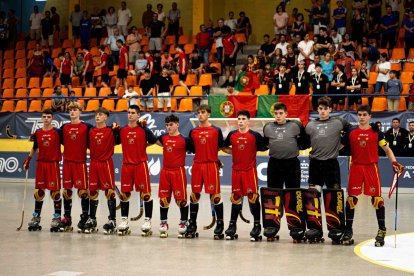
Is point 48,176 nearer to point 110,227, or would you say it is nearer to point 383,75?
point 110,227

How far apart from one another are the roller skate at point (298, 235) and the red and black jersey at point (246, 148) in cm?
129

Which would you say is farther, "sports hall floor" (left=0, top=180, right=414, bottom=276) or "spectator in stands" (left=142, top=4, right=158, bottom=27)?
"spectator in stands" (left=142, top=4, right=158, bottom=27)

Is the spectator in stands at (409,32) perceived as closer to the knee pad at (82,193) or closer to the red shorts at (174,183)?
the red shorts at (174,183)

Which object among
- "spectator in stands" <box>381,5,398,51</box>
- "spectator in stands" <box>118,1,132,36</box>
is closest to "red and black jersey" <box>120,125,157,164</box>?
"spectator in stands" <box>381,5,398,51</box>

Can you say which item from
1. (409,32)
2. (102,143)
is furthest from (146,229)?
(409,32)

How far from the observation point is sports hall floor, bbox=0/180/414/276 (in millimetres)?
9984

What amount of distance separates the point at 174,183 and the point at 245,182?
3.98ft

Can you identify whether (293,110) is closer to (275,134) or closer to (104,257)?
(275,134)

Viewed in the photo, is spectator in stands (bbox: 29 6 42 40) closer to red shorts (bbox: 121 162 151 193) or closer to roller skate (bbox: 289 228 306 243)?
red shorts (bbox: 121 162 151 193)

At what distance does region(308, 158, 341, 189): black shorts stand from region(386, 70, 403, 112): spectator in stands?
1019cm

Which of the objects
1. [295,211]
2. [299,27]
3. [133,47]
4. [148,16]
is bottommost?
[295,211]

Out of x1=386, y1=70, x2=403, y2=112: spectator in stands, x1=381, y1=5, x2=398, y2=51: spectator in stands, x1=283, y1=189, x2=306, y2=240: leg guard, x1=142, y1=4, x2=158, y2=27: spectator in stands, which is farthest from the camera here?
x1=142, y1=4, x2=158, y2=27: spectator in stands

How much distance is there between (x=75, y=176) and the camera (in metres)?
13.6

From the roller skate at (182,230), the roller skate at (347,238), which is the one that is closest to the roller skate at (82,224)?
the roller skate at (182,230)
